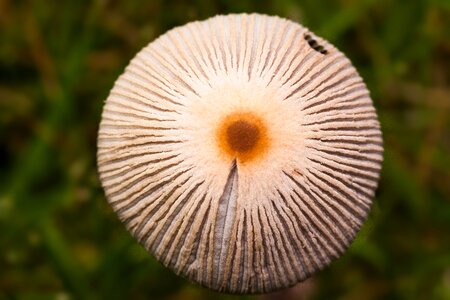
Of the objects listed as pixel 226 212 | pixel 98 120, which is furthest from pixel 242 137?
pixel 98 120

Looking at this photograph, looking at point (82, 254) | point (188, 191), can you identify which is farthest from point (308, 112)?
point (82, 254)

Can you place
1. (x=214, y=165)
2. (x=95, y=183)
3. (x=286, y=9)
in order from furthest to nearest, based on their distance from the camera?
(x=286, y=9)
(x=95, y=183)
(x=214, y=165)

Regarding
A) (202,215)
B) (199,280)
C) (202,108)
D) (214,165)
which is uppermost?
(202,108)

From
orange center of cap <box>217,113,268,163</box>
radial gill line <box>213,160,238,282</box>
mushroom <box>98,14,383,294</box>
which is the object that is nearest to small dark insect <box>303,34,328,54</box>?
mushroom <box>98,14,383,294</box>

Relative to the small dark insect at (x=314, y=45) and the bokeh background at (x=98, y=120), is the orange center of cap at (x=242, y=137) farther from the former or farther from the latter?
the bokeh background at (x=98, y=120)

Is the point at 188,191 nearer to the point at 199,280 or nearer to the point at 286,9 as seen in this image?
the point at 199,280

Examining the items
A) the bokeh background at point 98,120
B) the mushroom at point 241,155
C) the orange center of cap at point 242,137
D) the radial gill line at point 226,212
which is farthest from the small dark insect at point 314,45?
the bokeh background at point 98,120
